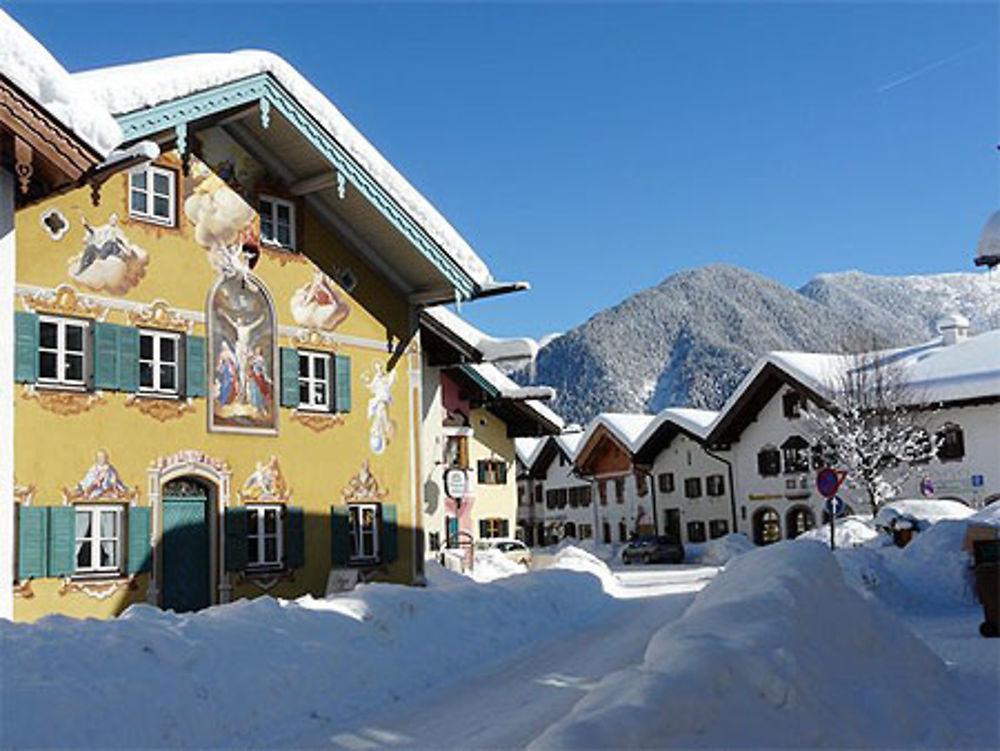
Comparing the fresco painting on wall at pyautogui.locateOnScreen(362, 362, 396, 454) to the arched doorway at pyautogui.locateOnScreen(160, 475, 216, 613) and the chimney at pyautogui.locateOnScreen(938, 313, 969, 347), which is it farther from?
the chimney at pyautogui.locateOnScreen(938, 313, 969, 347)

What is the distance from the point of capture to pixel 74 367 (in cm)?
1570

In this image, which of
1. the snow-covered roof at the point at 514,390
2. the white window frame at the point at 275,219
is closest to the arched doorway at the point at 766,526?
the snow-covered roof at the point at 514,390

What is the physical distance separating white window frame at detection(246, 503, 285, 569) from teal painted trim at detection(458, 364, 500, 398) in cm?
967

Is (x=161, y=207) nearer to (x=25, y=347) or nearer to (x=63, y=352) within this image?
(x=63, y=352)

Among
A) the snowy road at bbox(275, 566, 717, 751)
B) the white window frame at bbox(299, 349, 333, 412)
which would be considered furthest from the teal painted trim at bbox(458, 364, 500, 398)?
the snowy road at bbox(275, 566, 717, 751)

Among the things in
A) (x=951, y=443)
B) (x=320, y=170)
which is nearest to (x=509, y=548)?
(x=951, y=443)

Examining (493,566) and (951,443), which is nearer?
(493,566)

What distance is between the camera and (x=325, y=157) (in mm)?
18656

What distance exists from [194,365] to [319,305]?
9.79ft

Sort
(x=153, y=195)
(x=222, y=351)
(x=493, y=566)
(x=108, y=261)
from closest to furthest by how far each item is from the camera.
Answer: (x=108, y=261)
(x=153, y=195)
(x=222, y=351)
(x=493, y=566)

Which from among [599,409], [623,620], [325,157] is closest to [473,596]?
[623,620]

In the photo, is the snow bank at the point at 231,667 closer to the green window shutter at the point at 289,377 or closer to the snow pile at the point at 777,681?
the snow pile at the point at 777,681

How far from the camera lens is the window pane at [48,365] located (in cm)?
1531

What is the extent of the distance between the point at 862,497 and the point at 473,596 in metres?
29.9
